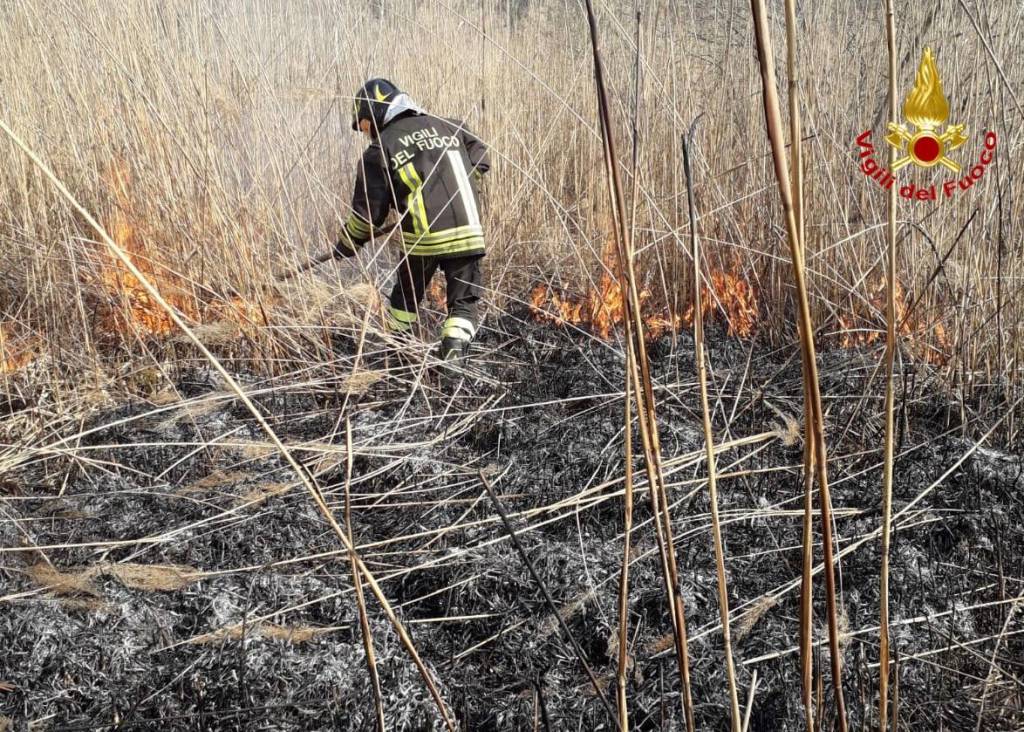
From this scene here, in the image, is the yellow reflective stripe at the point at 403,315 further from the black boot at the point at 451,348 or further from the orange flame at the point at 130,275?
the orange flame at the point at 130,275

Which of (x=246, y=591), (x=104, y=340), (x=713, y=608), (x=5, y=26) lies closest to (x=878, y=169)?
(x=713, y=608)

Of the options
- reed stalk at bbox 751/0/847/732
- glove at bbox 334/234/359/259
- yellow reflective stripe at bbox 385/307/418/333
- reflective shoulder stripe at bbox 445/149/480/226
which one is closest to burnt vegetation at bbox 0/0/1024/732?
reed stalk at bbox 751/0/847/732

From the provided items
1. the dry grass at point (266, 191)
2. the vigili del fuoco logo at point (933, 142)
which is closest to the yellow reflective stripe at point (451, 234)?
the dry grass at point (266, 191)

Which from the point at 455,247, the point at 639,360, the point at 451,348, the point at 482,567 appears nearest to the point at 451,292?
the point at 455,247

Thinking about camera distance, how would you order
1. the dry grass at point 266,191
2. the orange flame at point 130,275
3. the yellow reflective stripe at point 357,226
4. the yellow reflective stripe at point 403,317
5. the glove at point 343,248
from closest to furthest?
the dry grass at point 266,191 → the orange flame at point 130,275 → the glove at point 343,248 → the yellow reflective stripe at point 357,226 → the yellow reflective stripe at point 403,317

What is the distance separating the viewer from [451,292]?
2938mm

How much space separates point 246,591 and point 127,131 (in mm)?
1510

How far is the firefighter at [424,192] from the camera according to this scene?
278 cm

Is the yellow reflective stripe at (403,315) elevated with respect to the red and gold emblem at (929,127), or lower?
lower

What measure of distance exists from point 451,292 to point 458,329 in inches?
10.3

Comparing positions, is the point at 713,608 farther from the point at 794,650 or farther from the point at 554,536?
the point at 554,536

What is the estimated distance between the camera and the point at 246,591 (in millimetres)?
1517

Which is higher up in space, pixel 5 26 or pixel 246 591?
pixel 5 26

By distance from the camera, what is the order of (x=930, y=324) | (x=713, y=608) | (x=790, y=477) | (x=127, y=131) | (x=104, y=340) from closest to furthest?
1. (x=713, y=608)
2. (x=790, y=477)
3. (x=930, y=324)
4. (x=127, y=131)
5. (x=104, y=340)
